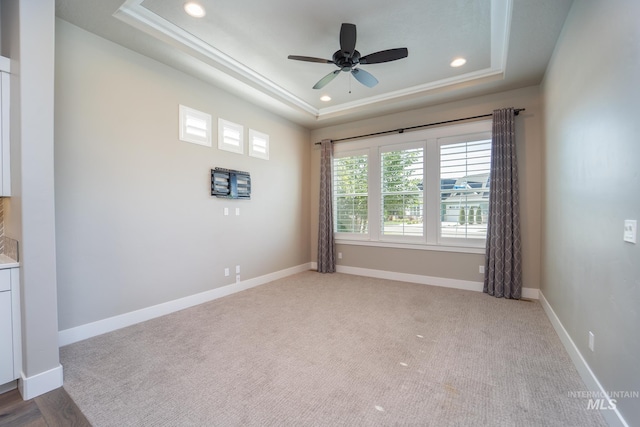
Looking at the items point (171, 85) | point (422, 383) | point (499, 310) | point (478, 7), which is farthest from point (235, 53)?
point (499, 310)

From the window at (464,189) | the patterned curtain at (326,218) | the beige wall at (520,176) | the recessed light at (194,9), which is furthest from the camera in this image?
the patterned curtain at (326,218)

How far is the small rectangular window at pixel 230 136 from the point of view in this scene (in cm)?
408

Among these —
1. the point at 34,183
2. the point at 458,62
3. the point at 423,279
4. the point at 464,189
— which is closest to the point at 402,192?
the point at 464,189

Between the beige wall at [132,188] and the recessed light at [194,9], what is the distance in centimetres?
98

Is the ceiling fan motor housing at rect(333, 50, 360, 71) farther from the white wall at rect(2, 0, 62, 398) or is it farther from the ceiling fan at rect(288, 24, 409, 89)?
the white wall at rect(2, 0, 62, 398)

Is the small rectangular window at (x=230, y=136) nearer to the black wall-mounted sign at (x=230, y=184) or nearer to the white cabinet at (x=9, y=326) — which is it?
the black wall-mounted sign at (x=230, y=184)

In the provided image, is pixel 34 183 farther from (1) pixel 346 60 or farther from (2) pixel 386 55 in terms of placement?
(2) pixel 386 55

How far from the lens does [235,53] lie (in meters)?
3.39

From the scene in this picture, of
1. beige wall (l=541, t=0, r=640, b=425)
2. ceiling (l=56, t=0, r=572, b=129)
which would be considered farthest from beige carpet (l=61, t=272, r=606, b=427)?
ceiling (l=56, t=0, r=572, b=129)

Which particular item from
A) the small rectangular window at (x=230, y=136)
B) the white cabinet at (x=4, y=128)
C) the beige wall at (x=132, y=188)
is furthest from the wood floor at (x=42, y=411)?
the small rectangular window at (x=230, y=136)

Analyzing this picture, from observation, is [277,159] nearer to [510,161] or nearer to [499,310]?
[510,161]

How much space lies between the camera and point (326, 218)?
5625 millimetres

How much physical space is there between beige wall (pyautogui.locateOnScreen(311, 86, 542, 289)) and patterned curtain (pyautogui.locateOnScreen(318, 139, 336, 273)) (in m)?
0.22

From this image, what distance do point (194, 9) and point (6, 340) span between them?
3077mm
